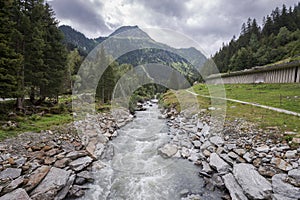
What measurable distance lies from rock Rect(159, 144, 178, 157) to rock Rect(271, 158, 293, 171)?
5.01 m

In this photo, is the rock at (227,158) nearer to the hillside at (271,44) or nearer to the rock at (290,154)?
the rock at (290,154)

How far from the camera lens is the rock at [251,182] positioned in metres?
4.86

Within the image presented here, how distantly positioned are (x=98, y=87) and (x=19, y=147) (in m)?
18.8

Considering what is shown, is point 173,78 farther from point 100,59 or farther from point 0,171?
point 0,171

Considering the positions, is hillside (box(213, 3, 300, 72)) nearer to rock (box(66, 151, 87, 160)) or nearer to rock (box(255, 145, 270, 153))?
rock (box(255, 145, 270, 153))

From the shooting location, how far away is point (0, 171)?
558 cm

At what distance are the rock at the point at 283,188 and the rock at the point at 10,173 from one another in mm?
8591

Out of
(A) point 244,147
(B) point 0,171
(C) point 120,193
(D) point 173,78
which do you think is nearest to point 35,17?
(B) point 0,171

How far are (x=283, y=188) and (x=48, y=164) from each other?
863cm

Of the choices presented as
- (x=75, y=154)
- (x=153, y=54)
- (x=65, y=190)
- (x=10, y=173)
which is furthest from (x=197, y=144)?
(x=153, y=54)

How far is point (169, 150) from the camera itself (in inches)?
392

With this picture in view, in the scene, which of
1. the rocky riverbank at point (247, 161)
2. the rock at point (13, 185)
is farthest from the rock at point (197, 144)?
the rock at point (13, 185)

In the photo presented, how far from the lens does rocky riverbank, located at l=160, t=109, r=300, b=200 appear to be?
196 inches

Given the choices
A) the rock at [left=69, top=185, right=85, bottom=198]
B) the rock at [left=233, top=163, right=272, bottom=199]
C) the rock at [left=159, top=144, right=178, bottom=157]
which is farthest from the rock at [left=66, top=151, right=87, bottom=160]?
the rock at [left=233, top=163, right=272, bottom=199]
